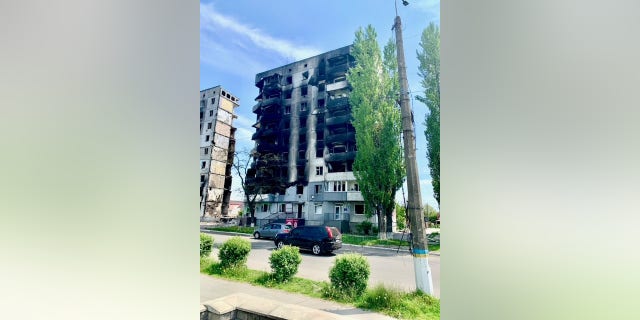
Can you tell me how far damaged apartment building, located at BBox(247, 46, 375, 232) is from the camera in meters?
2.56

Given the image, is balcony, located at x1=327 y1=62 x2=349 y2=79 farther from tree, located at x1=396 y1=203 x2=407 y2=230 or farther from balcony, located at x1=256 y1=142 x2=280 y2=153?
tree, located at x1=396 y1=203 x2=407 y2=230

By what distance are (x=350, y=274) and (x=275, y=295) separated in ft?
2.07

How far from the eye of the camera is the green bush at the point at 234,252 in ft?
9.43

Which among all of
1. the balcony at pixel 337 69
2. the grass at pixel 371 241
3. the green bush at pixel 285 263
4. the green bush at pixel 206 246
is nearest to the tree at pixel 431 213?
the grass at pixel 371 241

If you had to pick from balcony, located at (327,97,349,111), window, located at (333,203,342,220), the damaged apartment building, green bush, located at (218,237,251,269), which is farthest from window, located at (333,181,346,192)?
green bush, located at (218,237,251,269)

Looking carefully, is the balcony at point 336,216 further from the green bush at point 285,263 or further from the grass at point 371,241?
the green bush at point 285,263

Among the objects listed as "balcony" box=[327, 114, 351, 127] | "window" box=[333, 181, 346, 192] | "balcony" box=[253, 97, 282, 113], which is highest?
"balcony" box=[253, 97, 282, 113]

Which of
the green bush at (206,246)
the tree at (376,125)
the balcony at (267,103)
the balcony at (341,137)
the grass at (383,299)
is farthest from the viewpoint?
the green bush at (206,246)

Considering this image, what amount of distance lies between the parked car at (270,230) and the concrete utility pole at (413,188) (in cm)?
96

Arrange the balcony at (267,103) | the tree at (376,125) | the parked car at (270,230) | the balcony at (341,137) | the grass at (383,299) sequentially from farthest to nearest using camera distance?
the balcony at (267,103), the parked car at (270,230), the balcony at (341,137), the tree at (376,125), the grass at (383,299)

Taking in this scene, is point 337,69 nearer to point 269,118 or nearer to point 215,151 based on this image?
point 269,118

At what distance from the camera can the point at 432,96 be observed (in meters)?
2.25
